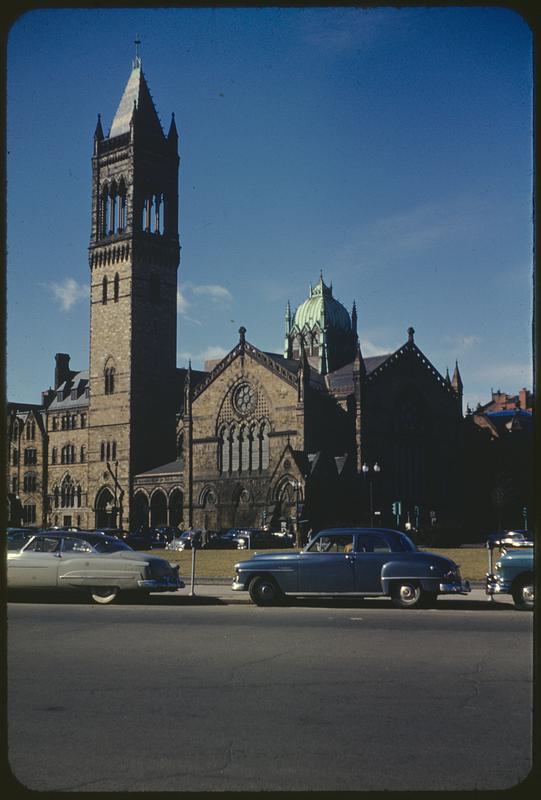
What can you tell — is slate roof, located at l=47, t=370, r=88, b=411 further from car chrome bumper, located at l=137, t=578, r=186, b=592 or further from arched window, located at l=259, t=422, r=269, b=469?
car chrome bumper, located at l=137, t=578, r=186, b=592

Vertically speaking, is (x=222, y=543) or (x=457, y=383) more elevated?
(x=457, y=383)

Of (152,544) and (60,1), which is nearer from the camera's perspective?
(60,1)

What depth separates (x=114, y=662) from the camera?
11.5 metres

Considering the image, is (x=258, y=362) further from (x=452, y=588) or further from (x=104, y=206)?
(x=452, y=588)

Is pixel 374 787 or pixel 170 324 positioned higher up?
pixel 170 324

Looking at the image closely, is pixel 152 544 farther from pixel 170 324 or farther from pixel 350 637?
pixel 350 637

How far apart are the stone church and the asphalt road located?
50.8 m

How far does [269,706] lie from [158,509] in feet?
242

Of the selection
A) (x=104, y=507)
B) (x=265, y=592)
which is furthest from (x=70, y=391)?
(x=265, y=592)

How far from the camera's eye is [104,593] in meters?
20.0

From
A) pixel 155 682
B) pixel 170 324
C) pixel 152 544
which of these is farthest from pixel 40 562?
pixel 170 324

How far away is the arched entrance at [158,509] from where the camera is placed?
81.3m

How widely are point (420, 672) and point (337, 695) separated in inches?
62.7

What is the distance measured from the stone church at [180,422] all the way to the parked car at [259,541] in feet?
28.5
